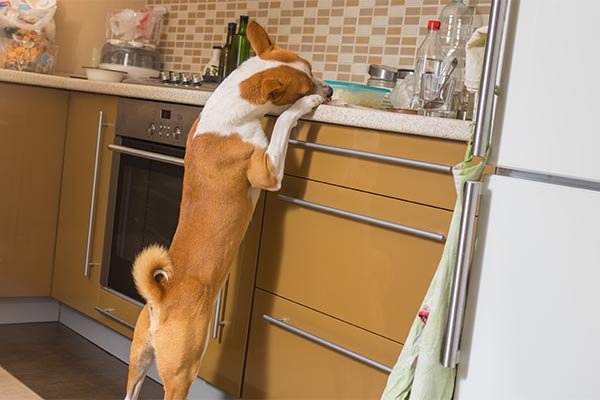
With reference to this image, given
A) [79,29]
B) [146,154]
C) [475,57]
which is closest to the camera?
[475,57]

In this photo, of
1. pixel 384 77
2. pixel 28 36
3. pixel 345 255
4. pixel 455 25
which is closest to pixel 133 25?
pixel 28 36

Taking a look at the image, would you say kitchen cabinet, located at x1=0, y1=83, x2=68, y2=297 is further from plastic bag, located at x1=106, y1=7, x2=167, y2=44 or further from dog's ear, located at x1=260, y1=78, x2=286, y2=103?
dog's ear, located at x1=260, y1=78, x2=286, y2=103

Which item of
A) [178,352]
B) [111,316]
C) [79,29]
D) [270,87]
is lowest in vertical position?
[111,316]

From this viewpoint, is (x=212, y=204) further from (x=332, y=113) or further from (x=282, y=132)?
(x=332, y=113)

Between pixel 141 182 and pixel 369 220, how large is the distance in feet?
3.41

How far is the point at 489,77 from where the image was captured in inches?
60.7

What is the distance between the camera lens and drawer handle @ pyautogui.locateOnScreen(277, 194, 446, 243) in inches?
74.0

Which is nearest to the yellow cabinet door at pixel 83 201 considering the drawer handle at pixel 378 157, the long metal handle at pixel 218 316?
the long metal handle at pixel 218 316

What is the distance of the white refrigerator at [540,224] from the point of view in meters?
1.43

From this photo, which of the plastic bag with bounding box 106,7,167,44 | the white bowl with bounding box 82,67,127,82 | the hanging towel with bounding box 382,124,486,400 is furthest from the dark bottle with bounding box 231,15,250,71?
the hanging towel with bounding box 382,124,486,400

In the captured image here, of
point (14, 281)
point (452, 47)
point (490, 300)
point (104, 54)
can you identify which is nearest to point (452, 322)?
point (490, 300)

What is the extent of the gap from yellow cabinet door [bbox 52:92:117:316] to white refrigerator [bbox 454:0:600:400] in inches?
67.0

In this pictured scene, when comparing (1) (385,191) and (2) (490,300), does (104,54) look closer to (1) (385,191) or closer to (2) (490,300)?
(1) (385,191)

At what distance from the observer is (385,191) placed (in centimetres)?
200
